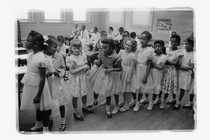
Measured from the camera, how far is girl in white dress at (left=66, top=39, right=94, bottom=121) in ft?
5.22

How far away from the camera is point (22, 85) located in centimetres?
159

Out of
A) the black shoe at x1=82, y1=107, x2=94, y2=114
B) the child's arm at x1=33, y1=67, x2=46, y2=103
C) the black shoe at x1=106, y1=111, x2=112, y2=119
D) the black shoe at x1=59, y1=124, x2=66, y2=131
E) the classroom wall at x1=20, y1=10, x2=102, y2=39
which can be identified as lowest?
the black shoe at x1=59, y1=124, x2=66, y2=131

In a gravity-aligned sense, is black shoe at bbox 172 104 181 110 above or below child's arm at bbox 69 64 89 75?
below

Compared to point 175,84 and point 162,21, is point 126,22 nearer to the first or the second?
point 162,21

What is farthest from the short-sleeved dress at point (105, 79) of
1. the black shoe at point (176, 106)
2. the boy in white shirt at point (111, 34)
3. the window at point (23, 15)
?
the window at point (23, 15)

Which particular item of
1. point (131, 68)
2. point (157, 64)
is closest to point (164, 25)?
point (157, 64)

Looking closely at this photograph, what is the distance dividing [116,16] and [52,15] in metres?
0.43

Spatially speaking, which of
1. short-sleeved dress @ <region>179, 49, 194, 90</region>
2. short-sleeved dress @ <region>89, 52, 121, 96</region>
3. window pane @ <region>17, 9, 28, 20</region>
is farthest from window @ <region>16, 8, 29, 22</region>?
short-sleeved dress @ <region>179, 49, 194, 90</region>

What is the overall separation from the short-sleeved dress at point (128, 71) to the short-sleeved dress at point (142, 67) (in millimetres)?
29

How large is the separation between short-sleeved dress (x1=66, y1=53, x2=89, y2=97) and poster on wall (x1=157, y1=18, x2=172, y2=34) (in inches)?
21.8

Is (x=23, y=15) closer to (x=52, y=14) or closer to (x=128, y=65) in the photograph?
(x=52, y=14)

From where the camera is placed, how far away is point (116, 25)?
1629 millimetres

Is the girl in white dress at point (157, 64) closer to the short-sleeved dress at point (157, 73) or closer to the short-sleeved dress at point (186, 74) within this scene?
the short-sleeved dress at point (157, 73)

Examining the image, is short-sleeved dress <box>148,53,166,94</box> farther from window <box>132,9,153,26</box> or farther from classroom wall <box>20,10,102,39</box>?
classroom wall <box>20,10,102,39</box>
